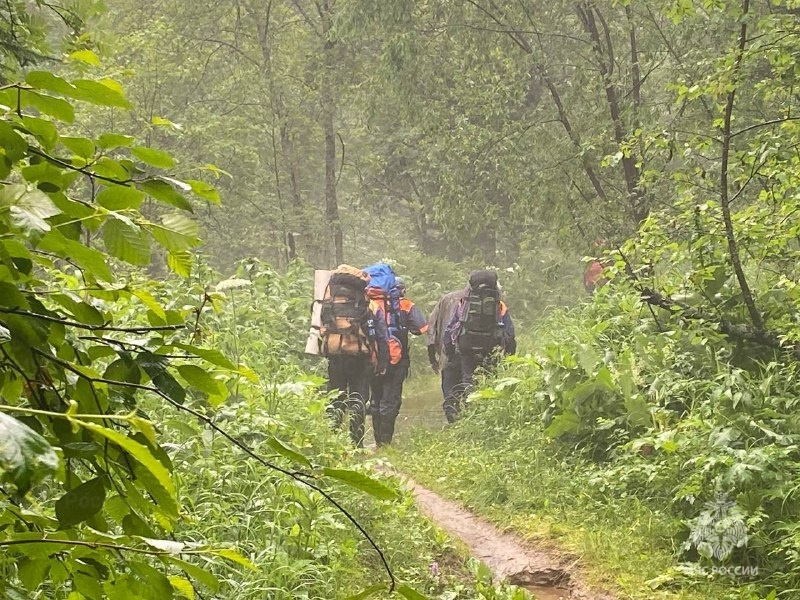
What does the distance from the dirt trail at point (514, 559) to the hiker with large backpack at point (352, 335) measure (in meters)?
2.49

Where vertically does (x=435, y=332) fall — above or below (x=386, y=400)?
above

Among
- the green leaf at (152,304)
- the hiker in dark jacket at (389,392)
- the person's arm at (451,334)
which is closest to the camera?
the green leaf at (152,304)

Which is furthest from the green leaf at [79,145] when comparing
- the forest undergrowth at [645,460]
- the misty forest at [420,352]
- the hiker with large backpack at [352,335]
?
the hiker with large backpack at [352,335]

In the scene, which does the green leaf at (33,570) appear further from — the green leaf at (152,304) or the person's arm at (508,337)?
the person's arm at (508,337)

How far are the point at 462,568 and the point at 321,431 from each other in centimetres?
171

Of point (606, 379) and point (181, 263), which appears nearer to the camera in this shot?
point (181, 263)

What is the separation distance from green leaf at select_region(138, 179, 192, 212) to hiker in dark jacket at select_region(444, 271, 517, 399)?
9115 mm

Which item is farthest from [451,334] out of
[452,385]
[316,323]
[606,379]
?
[606,379]

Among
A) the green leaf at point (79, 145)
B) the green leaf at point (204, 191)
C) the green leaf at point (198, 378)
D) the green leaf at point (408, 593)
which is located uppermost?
the green leaf at point (79, 145)

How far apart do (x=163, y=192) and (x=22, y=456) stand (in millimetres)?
603

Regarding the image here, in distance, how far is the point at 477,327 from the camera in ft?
34.1

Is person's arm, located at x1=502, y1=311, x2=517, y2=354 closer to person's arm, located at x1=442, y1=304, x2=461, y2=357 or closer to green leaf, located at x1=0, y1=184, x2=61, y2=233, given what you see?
person's arm, located at x1=442, y1=304, x2=461, y2=357

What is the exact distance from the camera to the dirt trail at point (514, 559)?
529cm

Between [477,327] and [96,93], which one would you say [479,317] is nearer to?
[477,327]
